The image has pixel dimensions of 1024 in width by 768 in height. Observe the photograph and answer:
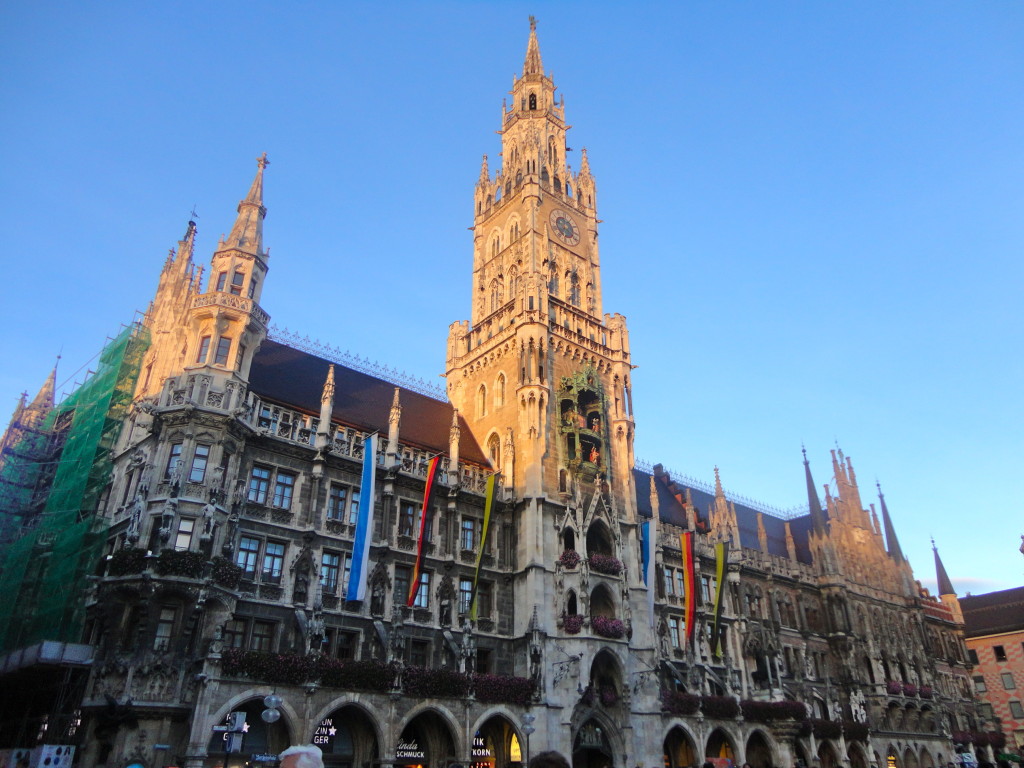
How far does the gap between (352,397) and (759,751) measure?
108 ft

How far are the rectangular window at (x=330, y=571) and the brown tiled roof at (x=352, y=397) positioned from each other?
7033mm

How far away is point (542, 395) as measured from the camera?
43.6 m

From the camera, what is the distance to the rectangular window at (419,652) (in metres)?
34.5

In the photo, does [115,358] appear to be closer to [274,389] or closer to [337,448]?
[274,389]

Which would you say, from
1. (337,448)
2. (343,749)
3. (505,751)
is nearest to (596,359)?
(337,448)

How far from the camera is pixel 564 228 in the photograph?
177 ft

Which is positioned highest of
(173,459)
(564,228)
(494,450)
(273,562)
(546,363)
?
(564,228)

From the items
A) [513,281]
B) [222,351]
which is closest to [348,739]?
[222,351]

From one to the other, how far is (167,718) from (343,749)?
772 cm

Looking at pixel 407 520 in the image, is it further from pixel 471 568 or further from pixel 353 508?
pixel 471 568

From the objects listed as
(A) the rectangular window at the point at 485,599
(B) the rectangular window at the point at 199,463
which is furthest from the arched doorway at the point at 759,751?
(B) the rectangular window at the point at 199,463

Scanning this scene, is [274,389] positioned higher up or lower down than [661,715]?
higher up

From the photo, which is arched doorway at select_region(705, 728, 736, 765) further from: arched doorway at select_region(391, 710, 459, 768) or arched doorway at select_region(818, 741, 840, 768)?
arched doorway at select_region(391, 710, 459, 768)

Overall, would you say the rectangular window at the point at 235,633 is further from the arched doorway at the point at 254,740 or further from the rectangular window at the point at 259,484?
the rectangular window at the point at 259,484
